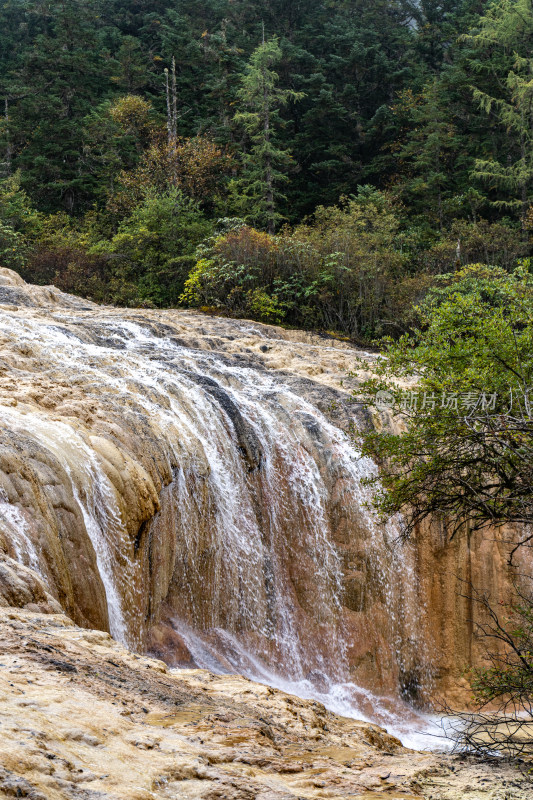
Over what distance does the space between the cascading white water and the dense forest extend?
28.2ft

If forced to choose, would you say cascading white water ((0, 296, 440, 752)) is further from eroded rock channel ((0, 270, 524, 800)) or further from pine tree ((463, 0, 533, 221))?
pine tree ((463, 0, 533, 221))

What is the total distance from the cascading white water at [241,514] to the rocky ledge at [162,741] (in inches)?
110

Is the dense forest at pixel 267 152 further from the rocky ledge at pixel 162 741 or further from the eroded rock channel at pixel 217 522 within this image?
the rocky ledge at pixel 162 741

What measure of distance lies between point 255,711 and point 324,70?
1341 inches

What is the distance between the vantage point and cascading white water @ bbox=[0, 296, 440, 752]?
8.50 m

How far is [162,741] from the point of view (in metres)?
3.45

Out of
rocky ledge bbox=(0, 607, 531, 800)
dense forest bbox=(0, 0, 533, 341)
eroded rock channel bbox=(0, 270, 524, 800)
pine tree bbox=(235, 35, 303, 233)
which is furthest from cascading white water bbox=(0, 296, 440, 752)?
pine tree bbox=(235, 35, 303, 233)

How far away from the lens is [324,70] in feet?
109

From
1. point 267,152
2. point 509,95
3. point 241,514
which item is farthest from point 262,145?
point 241,514

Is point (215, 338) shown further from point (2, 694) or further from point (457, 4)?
point (457, 4)

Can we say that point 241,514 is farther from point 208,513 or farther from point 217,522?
point 208,513

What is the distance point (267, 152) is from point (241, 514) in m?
20.2

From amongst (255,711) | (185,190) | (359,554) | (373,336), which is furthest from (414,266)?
(255,711)

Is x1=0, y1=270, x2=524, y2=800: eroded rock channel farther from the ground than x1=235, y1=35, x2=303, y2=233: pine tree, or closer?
closer
